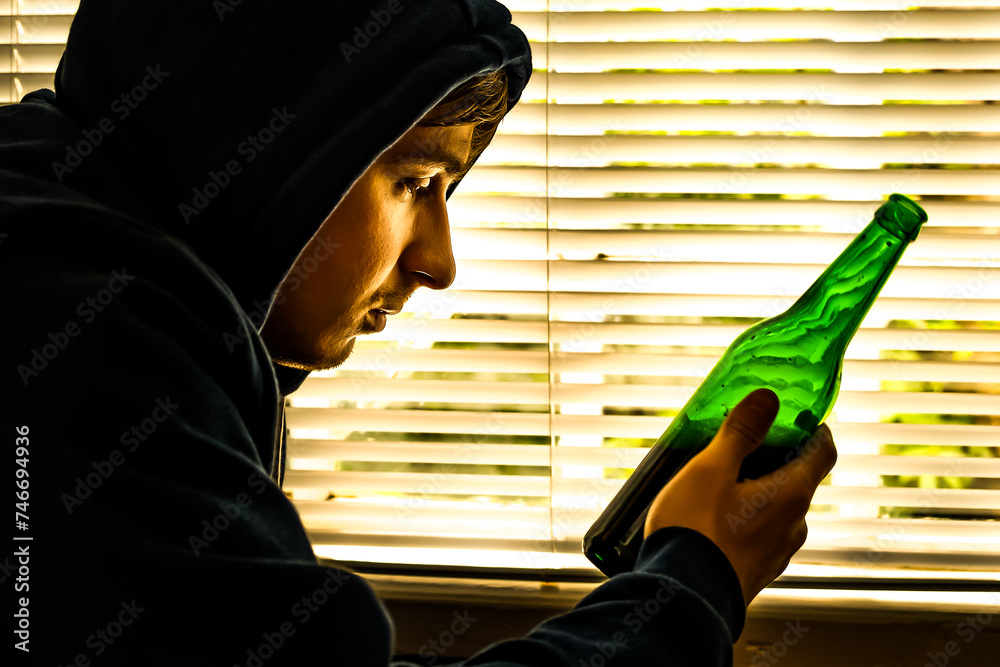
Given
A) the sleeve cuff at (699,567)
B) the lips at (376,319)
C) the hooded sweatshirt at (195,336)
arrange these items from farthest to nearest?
the lips at (376,319) → the sleeve cuff at (699,567) → the hooded sweatshirt at (195,336)

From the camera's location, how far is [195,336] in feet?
1.53

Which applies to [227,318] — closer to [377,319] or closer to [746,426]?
[377,319]

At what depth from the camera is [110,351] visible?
0.43 meters

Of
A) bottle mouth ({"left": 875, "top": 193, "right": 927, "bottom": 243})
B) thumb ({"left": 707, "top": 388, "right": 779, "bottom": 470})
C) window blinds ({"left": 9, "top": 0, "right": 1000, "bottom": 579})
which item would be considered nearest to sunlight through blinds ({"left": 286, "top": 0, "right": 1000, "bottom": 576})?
window blinds ({"left": 9, "top": 0, "right": 1000, "bottom": 579})

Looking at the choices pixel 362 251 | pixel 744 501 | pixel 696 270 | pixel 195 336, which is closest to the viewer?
pixel 195 336

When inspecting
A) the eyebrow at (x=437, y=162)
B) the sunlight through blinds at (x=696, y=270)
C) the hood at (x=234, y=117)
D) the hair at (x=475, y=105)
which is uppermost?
the hood at (x=234, y=117)

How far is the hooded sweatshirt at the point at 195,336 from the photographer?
16.1 inches

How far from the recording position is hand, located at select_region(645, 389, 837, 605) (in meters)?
0.59

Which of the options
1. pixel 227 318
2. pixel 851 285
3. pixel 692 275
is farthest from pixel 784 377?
pixel 227 318

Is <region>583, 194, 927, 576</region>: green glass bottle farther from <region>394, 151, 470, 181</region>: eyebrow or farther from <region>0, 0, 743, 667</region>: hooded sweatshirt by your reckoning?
<region>394, 151, 470, 181</region>: eyebrow

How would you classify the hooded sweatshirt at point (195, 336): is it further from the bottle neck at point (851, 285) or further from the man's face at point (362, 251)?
the bottle neck at point (851, 285)

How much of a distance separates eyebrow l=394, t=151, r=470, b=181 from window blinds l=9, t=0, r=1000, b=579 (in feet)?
0.86

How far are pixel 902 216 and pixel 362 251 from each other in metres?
0.51

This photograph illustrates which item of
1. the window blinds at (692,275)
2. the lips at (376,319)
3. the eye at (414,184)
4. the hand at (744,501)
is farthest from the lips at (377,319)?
the hand at (744,501)
